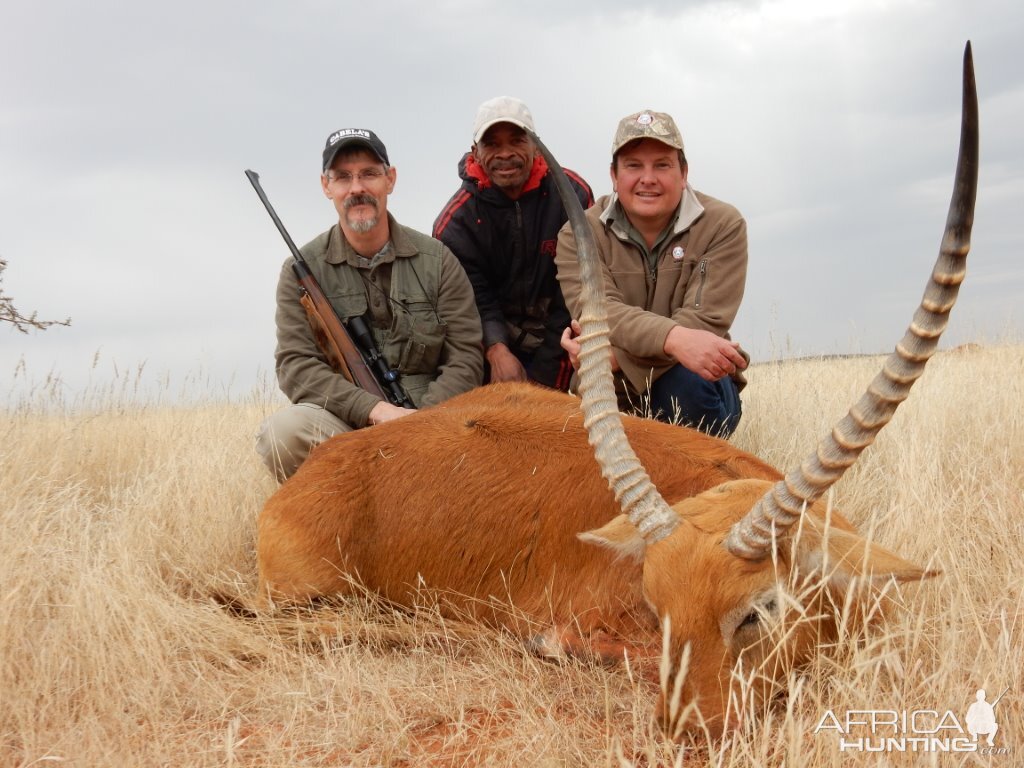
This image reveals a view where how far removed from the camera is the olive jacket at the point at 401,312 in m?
6.61

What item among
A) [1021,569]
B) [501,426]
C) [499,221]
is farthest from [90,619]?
[499,221]

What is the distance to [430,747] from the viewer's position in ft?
10.6

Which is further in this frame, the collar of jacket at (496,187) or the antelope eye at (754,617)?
the collar of jacket at (496,187)

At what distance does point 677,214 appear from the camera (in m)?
6.49

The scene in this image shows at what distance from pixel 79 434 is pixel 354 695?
6.05 metres

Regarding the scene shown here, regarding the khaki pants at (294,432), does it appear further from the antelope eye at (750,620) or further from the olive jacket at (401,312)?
the antelope eye at (750,620)

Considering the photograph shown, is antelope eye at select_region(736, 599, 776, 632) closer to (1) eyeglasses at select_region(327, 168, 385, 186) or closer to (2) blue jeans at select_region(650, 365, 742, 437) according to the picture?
(2) blue jeans at select_region(650, 365, 742, 437)

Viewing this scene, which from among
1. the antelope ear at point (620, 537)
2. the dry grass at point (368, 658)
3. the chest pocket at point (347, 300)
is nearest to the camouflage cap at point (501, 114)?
the chest pocket at point (347, 300)

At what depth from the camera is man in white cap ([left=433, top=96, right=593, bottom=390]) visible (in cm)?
751

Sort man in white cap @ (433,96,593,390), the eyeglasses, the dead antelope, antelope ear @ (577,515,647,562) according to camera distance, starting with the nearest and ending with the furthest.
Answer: the dead antelope < antelope ear @ (577,515,647,562) < the eyeglasses < man in white cap @ (433,96,593,390)

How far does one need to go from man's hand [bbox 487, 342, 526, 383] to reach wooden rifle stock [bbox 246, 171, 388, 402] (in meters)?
1.16

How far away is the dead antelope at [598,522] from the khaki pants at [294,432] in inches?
50.1

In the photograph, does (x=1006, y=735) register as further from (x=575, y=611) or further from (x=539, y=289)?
(x=539, y=289)

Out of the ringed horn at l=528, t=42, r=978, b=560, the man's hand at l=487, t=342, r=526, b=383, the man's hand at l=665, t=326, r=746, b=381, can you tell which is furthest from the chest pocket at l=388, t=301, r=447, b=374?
the ringed horn at l=528, t=42, r=978, b=560
